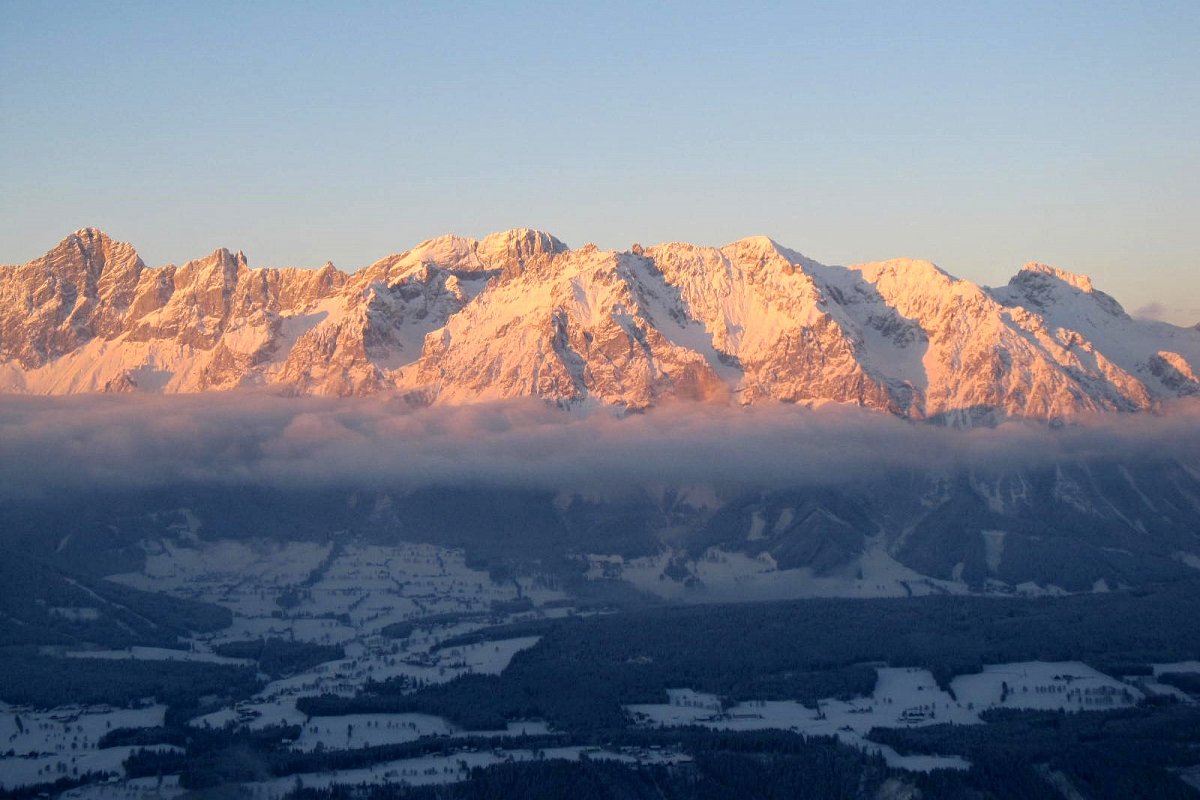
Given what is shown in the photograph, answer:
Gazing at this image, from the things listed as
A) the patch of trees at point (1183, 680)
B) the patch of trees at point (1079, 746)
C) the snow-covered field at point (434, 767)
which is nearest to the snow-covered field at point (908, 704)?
the patch of trees at point (1183, 680)

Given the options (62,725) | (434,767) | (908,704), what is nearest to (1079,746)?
(908,704)

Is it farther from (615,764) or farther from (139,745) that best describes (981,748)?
(139,745)

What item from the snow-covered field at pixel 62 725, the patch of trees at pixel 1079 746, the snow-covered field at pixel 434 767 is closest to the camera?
the patch of trees at pixel 1079 746

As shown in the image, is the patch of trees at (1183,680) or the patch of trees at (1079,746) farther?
the patch of trees at (1183,680)

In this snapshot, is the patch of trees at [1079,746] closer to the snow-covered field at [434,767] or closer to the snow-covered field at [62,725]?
the snow-covered field at [434,767]

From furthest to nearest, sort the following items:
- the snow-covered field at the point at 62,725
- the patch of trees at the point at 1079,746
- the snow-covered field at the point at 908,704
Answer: the snow-covered field at the point at 908,704, the snow-covered field at the point at 62,725, the patch of trees at the point at 1079,746

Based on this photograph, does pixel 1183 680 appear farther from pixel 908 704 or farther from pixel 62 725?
pixel 62 725

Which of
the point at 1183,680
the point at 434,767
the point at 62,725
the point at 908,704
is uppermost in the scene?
the point at 62,725

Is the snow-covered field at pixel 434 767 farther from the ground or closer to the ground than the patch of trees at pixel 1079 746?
farther from the ground

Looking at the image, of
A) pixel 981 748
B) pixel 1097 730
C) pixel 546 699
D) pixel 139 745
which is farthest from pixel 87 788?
pixel 1097 730

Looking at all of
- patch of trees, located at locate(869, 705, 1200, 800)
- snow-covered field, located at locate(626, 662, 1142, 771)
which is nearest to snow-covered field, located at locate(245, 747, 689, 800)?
snow-covered field, located at locate(626, 662, 1142, 771)

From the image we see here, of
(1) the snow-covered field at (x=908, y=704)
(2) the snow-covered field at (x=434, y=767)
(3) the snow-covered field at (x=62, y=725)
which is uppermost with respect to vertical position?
(3) the snow-covered field at (x=62, y=725)

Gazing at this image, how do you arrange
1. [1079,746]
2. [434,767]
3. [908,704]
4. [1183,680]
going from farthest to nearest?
[1183,680] < [908,704] < [1079,746] < [434,767]
